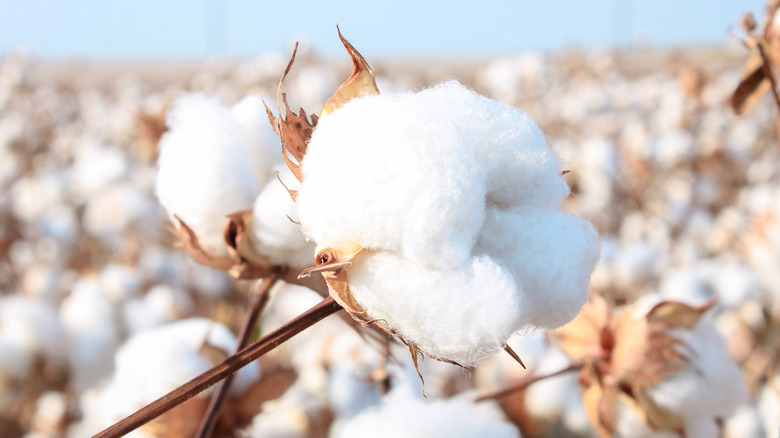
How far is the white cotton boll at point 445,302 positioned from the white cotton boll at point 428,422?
43 cm

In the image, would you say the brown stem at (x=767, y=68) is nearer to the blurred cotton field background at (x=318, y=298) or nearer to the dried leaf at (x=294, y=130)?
the blurred cotton field background at (x=318, y=298)

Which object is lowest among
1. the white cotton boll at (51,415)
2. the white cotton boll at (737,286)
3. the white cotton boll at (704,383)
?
the white cotton boll at (737,286)

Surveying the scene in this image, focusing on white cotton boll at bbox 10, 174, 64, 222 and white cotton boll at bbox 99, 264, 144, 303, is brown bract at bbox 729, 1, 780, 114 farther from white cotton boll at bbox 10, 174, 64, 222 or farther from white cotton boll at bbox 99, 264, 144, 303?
white cotton boll at bbox 10, 174, 64, 222

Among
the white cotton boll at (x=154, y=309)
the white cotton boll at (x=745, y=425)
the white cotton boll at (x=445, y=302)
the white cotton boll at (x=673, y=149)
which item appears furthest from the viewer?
the white cotton boll at (x=673, y=149)

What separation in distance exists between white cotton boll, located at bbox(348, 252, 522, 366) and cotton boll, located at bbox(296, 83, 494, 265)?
0.01 m

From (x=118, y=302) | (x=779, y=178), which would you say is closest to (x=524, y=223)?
(x=118, y=302)

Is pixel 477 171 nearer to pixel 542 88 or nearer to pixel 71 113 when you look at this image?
pixel 542 88

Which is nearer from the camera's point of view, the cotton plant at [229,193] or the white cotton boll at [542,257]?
the white cotton boll at [542,257]

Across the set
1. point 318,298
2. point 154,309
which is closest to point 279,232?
point 318,298

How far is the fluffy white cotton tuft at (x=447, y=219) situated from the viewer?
0.54 metres

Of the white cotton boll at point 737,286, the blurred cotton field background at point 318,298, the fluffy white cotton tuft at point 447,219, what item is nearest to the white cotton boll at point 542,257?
the fluffy white cotton tuft at point 447,219

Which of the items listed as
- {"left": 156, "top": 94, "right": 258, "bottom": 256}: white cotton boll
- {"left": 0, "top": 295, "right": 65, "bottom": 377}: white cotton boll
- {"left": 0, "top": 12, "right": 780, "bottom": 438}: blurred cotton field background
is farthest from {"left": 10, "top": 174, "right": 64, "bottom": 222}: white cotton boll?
{"left": 156, "top": 94, "right": 258, "bottom": 256}: white cotton boll

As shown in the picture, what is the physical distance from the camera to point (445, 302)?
540mm

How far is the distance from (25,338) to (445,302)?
6.69 feet
